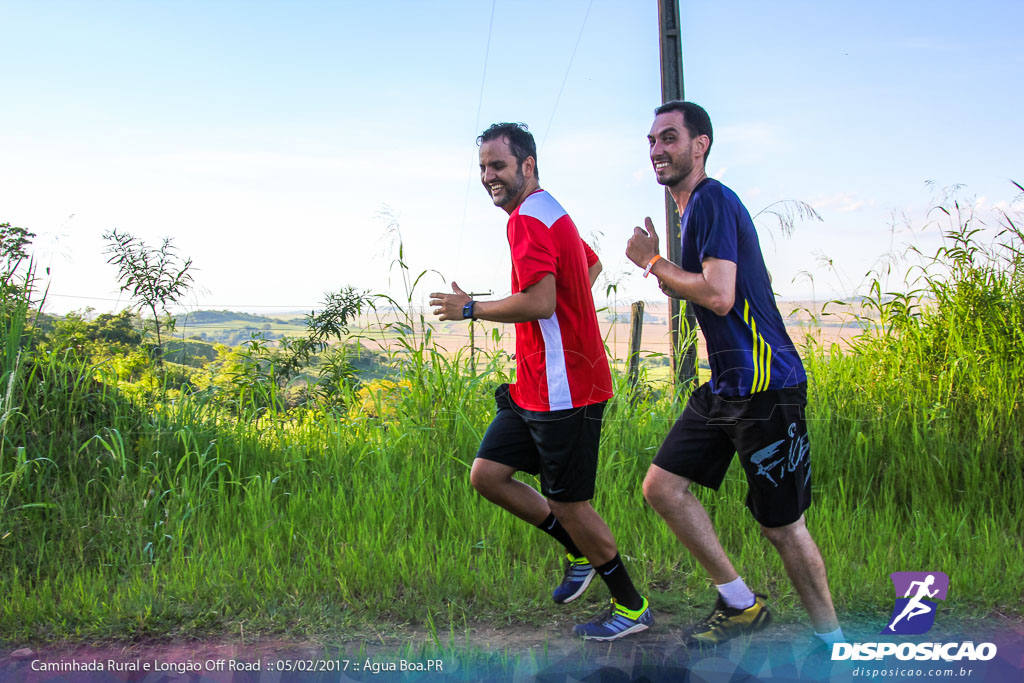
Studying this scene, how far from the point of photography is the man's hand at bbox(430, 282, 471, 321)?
333cm

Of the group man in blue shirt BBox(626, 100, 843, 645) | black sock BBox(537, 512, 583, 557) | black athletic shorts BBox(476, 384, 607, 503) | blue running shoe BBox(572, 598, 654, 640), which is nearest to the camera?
man in blue shirt BBox(626, 100, 843, 645)

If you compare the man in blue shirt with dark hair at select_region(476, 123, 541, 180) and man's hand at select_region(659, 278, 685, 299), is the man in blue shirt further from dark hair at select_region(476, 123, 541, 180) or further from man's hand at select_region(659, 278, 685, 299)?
dark hair at select_region(476, 123, 541, 180)

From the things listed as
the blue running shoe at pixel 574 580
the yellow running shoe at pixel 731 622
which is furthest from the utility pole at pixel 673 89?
the yellow running shoe at pixel 731 622

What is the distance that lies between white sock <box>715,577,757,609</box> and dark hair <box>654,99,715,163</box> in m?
1.80

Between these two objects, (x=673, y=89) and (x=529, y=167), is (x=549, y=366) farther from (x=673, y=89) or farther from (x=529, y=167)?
(x=673, y=89)

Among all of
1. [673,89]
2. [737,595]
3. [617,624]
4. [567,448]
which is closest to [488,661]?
[617,624]

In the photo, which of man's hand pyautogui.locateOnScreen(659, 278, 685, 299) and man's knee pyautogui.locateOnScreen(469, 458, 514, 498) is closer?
man's hand pyautogui.locateOnScreen(659, 278, 685, 299)

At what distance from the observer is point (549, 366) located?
3369mm

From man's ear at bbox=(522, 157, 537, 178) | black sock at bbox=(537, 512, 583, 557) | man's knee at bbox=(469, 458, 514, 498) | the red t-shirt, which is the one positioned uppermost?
man's ear at bbox=(522, 157, 537, 178)

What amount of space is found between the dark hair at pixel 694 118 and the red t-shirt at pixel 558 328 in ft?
2.05

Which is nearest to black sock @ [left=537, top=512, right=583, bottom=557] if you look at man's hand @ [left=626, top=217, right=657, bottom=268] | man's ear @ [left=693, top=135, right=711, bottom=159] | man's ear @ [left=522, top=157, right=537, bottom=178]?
man's hand @ [left=626, top=217, right=657, bottom=268]

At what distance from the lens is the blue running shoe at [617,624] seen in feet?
11.4

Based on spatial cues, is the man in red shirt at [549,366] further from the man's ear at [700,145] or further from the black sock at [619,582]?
the man's ear at [700,145]

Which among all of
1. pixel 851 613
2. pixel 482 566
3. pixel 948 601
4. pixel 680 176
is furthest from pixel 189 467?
pixel 948 601
